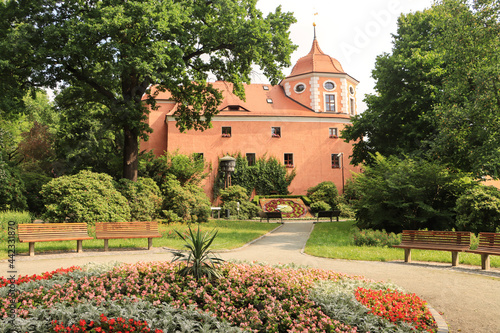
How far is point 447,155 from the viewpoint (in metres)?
16.7

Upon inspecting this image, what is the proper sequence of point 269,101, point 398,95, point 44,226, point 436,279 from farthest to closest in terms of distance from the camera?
point 269,101, point 398,95, point 44,226, point 436,279

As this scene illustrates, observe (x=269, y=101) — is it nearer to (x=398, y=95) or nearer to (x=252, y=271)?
(x=398, y=95)

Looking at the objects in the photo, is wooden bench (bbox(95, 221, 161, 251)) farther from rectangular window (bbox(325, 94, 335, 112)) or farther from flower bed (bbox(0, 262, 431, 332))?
rectangular window (bbox(325, 94, 335, 112))

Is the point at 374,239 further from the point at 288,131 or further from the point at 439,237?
the point at 288,131

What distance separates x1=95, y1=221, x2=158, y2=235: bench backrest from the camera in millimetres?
12266

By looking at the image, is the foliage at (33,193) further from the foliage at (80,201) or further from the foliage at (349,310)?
the foliage at (349,310)

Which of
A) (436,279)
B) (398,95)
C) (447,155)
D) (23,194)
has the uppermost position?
(398,95)

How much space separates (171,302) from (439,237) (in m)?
8.06

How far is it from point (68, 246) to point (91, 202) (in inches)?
130

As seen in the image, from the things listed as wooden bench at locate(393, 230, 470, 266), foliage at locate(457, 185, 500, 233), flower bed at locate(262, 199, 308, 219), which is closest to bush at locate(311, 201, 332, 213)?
flower bed at locate(262, 199, 308, 219)

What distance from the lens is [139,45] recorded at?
1669cm

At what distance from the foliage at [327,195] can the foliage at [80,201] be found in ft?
68.7

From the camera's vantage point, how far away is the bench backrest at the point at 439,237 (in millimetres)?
9812

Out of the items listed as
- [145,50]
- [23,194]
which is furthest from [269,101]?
[23,194]
